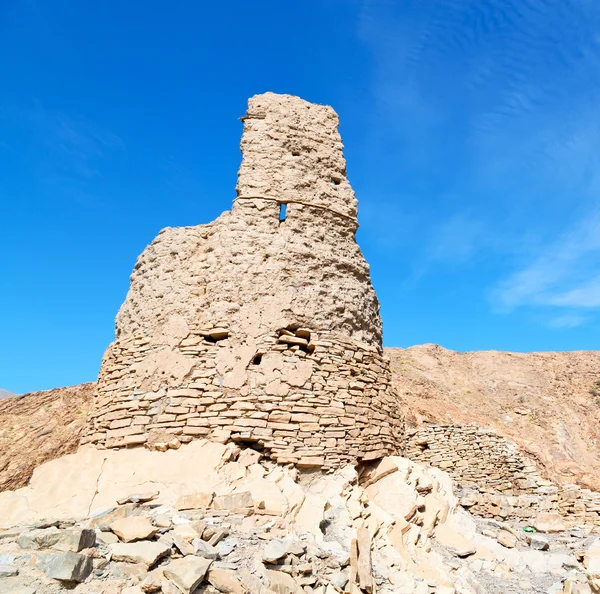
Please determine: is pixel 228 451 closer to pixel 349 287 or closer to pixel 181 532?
pixel 181 532

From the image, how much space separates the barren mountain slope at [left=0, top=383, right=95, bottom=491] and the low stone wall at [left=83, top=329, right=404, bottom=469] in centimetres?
551

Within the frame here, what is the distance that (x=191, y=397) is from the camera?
6.10 meters

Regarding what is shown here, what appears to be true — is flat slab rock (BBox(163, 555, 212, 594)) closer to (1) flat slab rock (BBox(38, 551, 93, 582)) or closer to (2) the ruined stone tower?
(1) flat slab rock (BBox(38, 551, 93, 582))

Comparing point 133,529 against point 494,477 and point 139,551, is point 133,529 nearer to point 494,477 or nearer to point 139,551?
point 139,551

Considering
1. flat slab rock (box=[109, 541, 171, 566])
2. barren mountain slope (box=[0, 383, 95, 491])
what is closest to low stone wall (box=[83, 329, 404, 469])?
flat slab rock (box=[109, 541, 171, 566])

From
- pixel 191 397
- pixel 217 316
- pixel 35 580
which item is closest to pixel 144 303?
pixel 217 316

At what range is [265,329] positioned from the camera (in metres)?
6.55

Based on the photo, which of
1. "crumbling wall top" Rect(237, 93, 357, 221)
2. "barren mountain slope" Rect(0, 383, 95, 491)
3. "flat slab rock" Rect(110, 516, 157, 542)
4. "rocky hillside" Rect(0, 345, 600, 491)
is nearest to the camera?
"flat slab rock" Rect(110, 516, 157, 542)

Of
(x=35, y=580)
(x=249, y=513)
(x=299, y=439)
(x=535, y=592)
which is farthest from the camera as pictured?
(x=299, y=439)

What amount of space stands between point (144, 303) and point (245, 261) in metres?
1.65

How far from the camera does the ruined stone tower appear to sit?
6055 millimetres

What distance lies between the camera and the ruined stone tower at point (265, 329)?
605 centimetres

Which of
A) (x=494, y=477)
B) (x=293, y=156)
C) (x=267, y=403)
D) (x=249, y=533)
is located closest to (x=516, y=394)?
(x=494, y=477)

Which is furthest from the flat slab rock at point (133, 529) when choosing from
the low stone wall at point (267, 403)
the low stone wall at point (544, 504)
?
the low stone wall at point (544, 504)
